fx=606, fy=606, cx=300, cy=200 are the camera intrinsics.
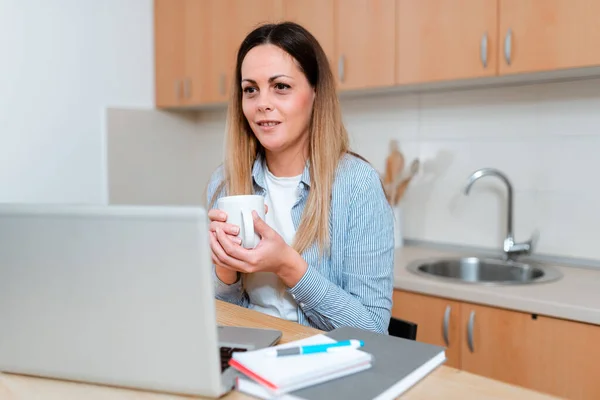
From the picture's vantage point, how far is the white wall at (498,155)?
6.37 feet

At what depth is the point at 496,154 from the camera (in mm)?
2127

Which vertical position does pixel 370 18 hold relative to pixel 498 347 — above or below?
above

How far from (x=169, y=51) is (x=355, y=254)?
203 cm

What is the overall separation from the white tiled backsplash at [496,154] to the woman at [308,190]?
922 millimetres

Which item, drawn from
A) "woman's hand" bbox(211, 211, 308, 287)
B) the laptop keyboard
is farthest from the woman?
the laptop keyboard

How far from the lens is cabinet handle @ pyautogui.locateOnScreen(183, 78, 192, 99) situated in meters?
2.86

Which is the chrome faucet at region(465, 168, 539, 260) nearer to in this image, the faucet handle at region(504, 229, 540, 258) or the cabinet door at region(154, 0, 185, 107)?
the faucet handle at region(504, 229, 540, 258)

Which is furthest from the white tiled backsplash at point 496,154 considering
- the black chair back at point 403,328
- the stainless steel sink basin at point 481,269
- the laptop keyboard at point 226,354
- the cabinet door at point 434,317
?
the laptop keyboard at point 226,354

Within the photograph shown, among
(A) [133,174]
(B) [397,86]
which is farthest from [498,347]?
(A) [133,174]

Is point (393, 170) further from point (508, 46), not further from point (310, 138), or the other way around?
point (310, 138)

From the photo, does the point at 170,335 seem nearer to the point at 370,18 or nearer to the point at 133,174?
the point at 370,18

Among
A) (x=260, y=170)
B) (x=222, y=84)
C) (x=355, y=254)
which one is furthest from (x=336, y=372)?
(x=222, y=84)

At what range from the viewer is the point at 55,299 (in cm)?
75

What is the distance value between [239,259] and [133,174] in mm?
2153
